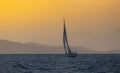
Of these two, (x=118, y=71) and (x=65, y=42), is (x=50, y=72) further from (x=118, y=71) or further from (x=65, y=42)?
(x=65, y=42)

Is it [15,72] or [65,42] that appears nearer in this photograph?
[15,72]

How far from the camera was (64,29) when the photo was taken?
195 metres

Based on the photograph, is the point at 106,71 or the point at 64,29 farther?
the point at 64,29

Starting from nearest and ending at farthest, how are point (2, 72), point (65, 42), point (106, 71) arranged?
point (2, 72), point (106, 71), point (65, 42)

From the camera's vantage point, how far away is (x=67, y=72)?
325 ft

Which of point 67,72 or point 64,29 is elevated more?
point 64,29

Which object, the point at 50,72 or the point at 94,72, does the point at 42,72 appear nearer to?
the point at 50,72

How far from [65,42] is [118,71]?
94020 mm

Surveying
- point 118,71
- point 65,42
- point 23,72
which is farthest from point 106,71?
point 65,42

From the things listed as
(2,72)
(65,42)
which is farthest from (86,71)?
(65,42)

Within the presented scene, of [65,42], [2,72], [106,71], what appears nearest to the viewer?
[2,72]

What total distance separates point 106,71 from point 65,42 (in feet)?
303

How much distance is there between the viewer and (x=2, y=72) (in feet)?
311

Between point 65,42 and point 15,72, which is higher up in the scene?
point 65,42
